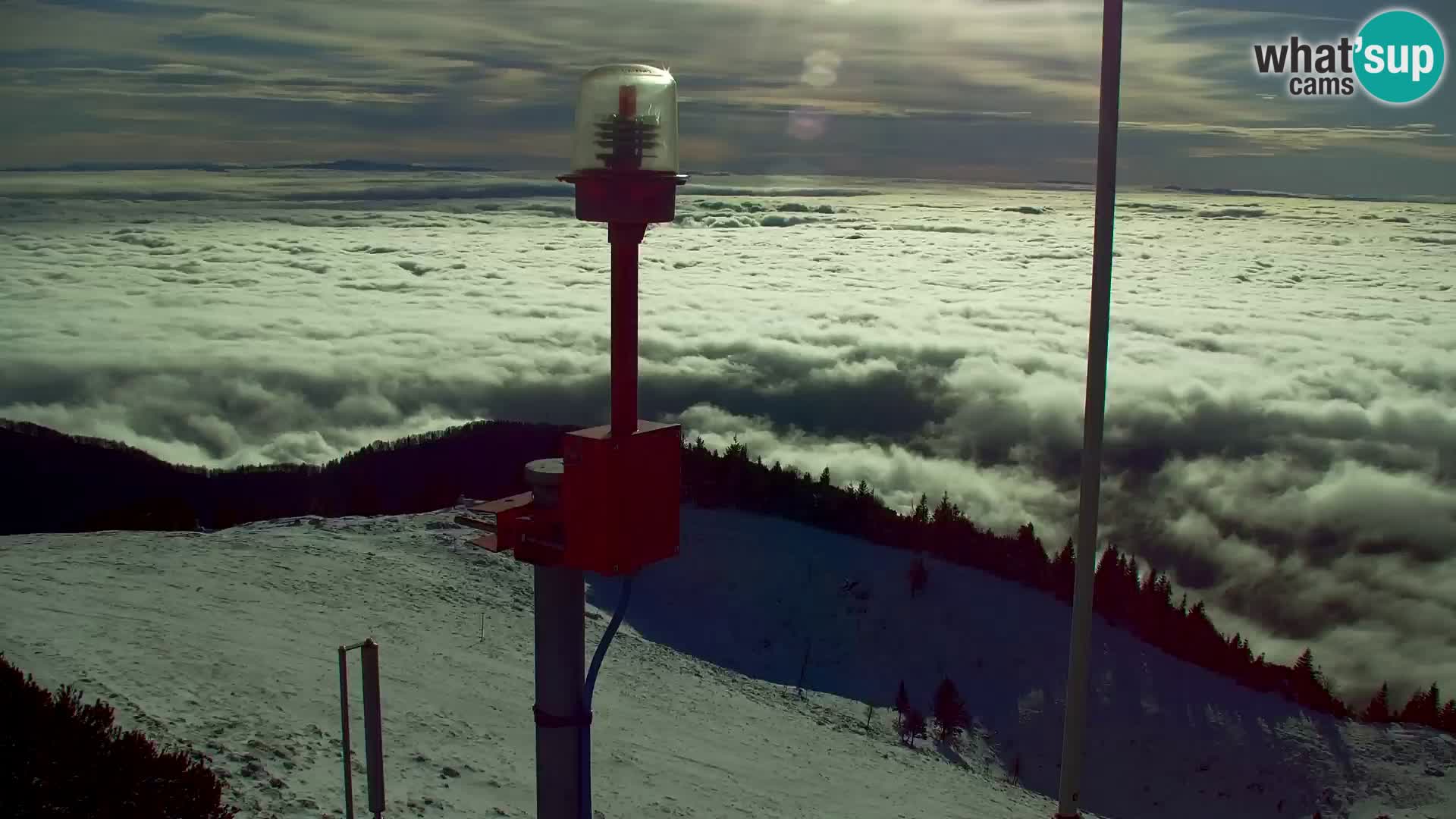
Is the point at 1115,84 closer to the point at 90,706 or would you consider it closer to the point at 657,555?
the point at 657,555

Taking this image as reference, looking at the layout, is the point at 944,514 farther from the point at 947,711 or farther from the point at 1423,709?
the point at 1423,709

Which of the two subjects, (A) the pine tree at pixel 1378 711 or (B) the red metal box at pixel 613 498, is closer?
(B) the red metal box at pixel 613 498

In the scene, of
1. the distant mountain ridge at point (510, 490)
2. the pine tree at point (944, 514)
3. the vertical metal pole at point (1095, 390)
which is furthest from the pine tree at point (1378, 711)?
the vertical metal pole at point (1095, 390)

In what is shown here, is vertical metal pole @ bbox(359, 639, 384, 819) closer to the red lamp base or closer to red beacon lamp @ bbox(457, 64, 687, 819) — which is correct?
red beacon lamp @ bbox(457, 64, 687, 819)

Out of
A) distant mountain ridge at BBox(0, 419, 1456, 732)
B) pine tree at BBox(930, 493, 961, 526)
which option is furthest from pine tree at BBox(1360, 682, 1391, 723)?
pine tree at BBox(930, 493, 961, 526)

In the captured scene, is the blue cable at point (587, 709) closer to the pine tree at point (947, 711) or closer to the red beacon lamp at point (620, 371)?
the red beacon lamp at point (620, 371)

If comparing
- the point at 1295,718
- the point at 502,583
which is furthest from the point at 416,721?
the point at 1295,718
